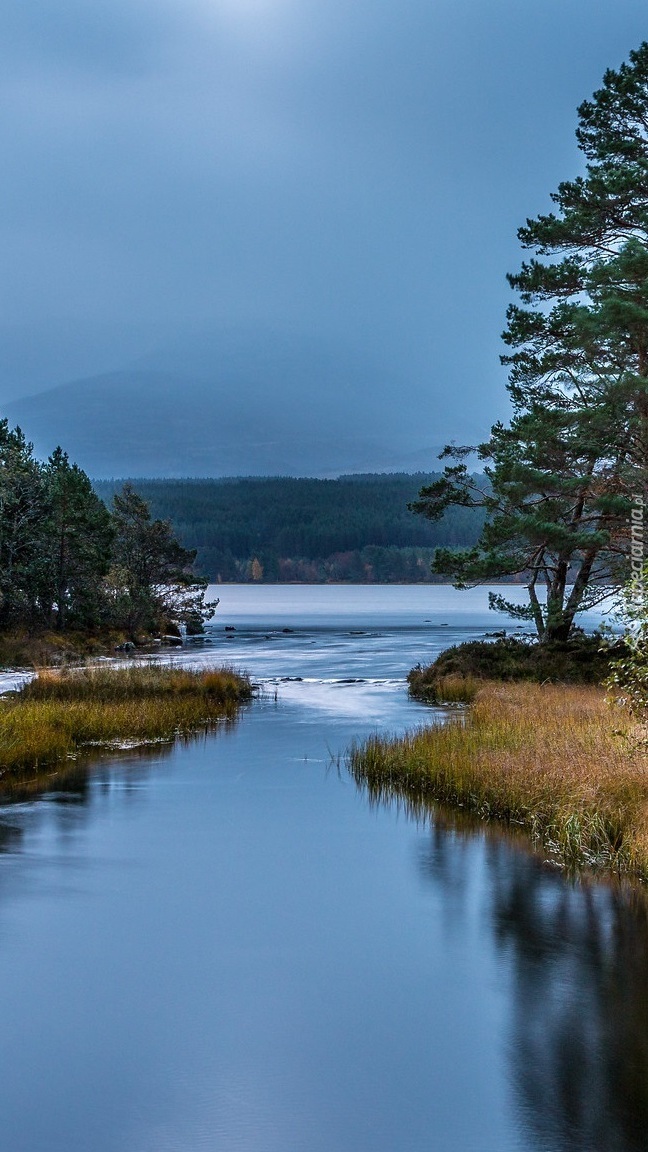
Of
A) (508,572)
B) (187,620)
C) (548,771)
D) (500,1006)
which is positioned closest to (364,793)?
(548,771)

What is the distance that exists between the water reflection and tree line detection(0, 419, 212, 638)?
1502 inches

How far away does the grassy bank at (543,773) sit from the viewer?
14578 millimetres

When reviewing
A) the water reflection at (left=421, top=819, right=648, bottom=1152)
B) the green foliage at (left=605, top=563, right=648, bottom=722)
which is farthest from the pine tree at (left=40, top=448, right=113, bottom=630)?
the water reflection at (left=421, top=819, right=648, bottom=1152)

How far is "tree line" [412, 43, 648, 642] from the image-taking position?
1190 inches

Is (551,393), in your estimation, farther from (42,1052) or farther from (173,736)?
(42,1052)

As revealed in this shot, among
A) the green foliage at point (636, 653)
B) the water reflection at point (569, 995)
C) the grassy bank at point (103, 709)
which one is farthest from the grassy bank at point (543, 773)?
the grassy bank at point (103, 709)

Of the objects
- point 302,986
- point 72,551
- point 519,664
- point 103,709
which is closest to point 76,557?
point 72,551

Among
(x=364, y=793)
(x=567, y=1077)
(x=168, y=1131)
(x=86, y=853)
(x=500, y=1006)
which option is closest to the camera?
(x=168, y=1131)

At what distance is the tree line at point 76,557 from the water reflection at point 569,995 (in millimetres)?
38142

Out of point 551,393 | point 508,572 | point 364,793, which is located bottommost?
point 364,793

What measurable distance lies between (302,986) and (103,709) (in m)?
17.9

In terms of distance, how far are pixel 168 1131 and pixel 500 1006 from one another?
3.77m

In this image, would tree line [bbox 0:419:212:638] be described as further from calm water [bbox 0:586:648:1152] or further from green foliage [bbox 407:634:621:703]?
calm water [bbox 0:586:648:1152]

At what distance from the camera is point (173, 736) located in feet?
90.3
